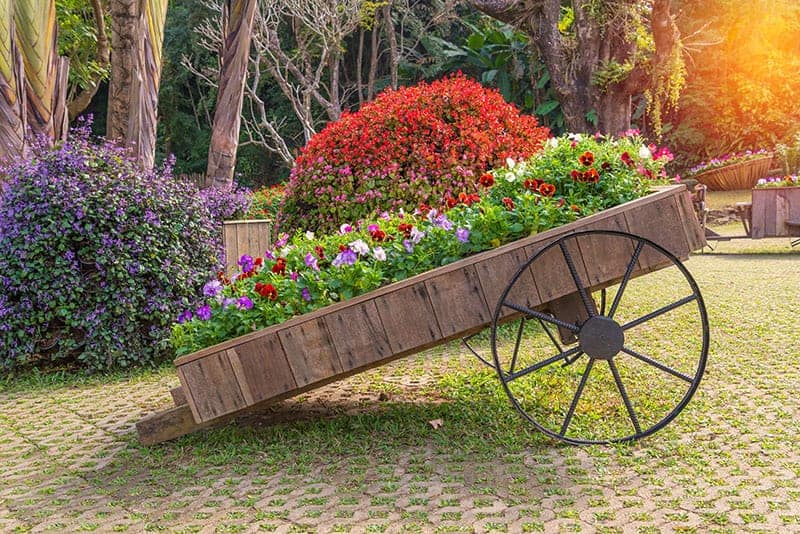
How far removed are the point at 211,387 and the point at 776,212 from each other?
1153cm

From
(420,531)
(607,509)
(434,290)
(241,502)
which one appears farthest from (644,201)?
(241,502)

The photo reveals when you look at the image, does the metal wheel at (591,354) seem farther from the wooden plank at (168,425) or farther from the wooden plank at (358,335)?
the wooden plank at (168,425)

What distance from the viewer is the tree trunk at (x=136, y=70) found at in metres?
8.01

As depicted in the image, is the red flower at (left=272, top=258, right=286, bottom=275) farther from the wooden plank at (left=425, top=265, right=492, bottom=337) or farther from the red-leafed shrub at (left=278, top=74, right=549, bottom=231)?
the red-leafed shrub at (left=278, top=74, right=549, bottom=231)

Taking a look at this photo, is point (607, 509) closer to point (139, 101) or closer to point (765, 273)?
point (139, 101)

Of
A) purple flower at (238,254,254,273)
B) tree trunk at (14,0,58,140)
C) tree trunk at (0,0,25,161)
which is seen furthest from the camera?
tree trunk at (14,0,58,140)

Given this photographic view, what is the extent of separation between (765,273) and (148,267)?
7820mm

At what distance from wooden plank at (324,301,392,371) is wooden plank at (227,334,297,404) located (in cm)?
26

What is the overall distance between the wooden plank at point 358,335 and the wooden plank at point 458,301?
278 millimetres

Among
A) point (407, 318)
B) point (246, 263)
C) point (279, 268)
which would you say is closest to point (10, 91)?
point (246, 263)

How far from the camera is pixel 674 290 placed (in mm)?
9633

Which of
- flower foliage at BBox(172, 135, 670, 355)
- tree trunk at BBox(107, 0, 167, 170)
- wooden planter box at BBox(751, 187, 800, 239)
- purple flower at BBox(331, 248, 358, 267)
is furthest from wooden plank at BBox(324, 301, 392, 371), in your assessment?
wooden planter box at BBox(751, 187, 800, 239)

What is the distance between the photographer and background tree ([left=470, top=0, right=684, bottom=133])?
1176 cm

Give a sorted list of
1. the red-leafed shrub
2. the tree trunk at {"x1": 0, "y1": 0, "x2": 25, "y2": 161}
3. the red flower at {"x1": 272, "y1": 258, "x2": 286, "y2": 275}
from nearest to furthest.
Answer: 1. the red flower at {"x1": 272, "y1": 258, "x2": 286, "y2": 275}
2. the red-leafed shrub
3. the tree trunk at {"x1": 0, "y1": 0, "x2": 25, "y2": 161}
